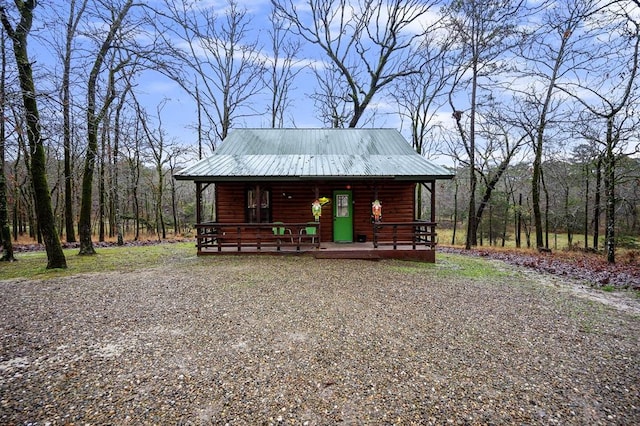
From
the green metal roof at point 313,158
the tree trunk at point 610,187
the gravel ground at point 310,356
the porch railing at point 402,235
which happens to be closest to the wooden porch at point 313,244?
the porch railing at point 402,235

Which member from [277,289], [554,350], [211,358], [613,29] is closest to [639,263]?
[613,29]

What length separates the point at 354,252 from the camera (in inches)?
388

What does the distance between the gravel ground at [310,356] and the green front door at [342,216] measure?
5.31 m

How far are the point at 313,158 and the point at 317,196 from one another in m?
2.58

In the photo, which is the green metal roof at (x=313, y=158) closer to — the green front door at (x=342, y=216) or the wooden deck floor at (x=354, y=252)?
the green front door at (x=342, y=216)

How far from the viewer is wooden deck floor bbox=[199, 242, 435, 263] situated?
983cm

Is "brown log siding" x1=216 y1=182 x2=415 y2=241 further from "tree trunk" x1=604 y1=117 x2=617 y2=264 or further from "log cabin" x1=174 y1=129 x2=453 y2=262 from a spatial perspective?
"tree trunk" x1=604 y1=117 x2=617 y2=264

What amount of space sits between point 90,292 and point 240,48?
19.4 metres

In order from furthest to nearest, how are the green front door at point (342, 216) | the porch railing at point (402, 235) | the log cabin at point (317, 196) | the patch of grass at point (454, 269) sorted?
the green front door at point (342, 216)
the log cabin at point (317, 196)
the porch railing at point (402, 235)
the patch of grass at point (454, 269)

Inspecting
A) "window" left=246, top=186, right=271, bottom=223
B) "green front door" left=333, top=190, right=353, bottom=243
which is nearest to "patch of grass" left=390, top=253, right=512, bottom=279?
"green front door" left=333, top=190, right=353, bottom=243

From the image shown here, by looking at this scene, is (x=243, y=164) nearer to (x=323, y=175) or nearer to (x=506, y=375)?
(x=323, y=175)

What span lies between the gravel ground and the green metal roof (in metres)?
4.68

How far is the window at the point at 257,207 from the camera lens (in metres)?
11.8

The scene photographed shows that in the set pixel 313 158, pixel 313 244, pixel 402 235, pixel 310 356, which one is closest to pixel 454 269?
pixel 402 235
